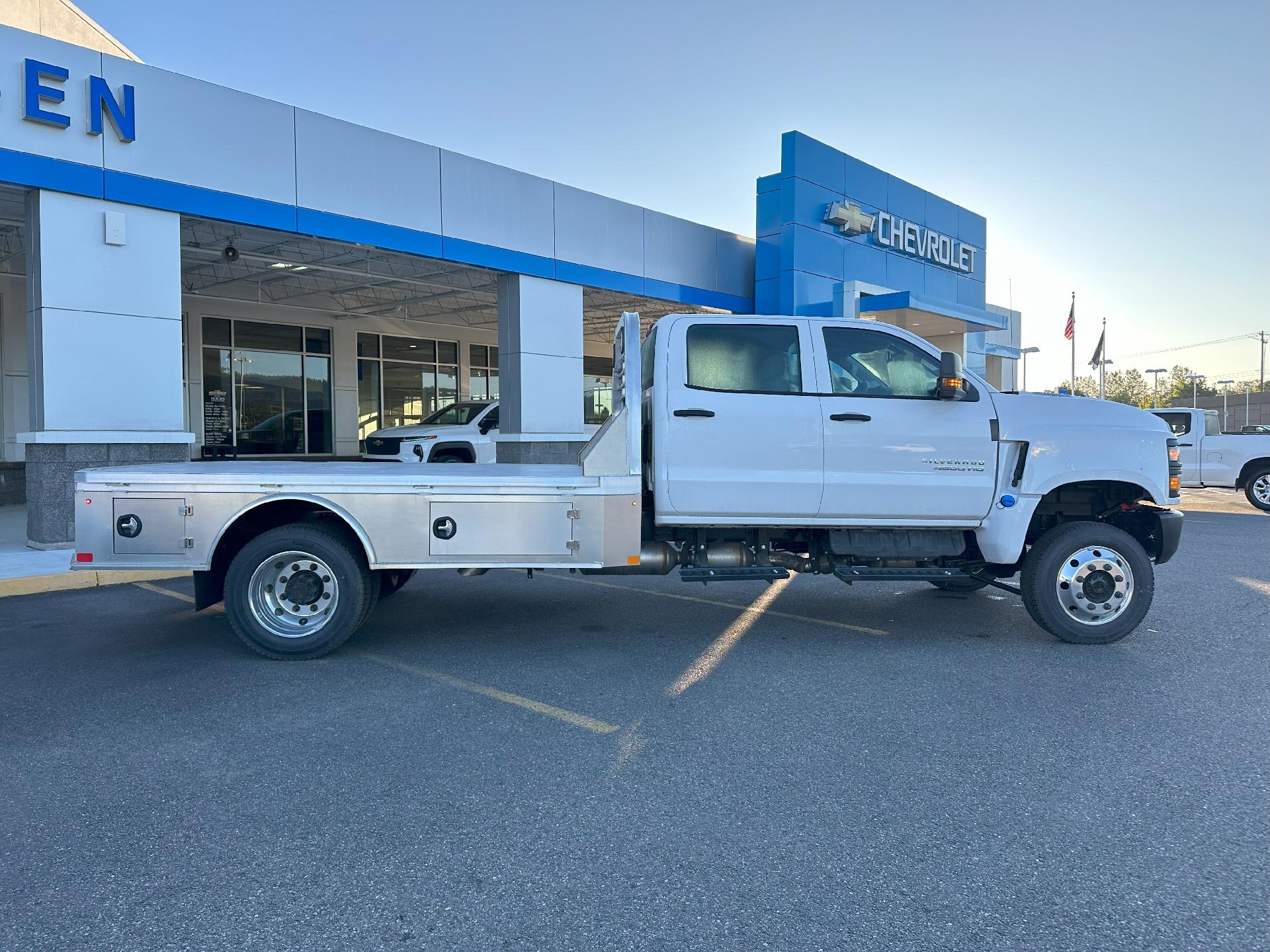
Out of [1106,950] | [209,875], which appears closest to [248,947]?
[209,875]

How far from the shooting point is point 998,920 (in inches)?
112

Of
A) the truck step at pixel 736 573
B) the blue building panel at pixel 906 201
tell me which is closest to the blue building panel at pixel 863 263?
the blue building panel at pixel 906 201


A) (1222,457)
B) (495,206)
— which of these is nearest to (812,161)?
(495,206)

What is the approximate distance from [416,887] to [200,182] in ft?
36.7

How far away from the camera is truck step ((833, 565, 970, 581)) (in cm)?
646

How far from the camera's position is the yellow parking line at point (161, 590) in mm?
8227

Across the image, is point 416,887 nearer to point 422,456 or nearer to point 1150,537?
point 1150,537

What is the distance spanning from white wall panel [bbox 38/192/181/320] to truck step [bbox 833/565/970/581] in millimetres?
9200

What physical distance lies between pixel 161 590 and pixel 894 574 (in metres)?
7.07

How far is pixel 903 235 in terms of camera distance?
22.8 meters

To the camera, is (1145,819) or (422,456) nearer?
(1145,819)

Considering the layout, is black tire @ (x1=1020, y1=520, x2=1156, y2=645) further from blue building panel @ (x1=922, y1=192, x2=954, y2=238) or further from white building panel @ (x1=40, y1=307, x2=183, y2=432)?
blue building panel @ (x1=922, y1=192, x2=954, y2=238)

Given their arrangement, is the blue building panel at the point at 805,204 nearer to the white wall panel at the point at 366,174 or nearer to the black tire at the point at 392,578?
the white wall panel at the point at 366,174

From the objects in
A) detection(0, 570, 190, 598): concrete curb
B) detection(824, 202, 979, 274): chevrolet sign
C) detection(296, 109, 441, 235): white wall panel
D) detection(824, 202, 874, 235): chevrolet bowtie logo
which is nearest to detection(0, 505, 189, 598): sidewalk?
detection(0, 570, 190, 598): concrete curb
